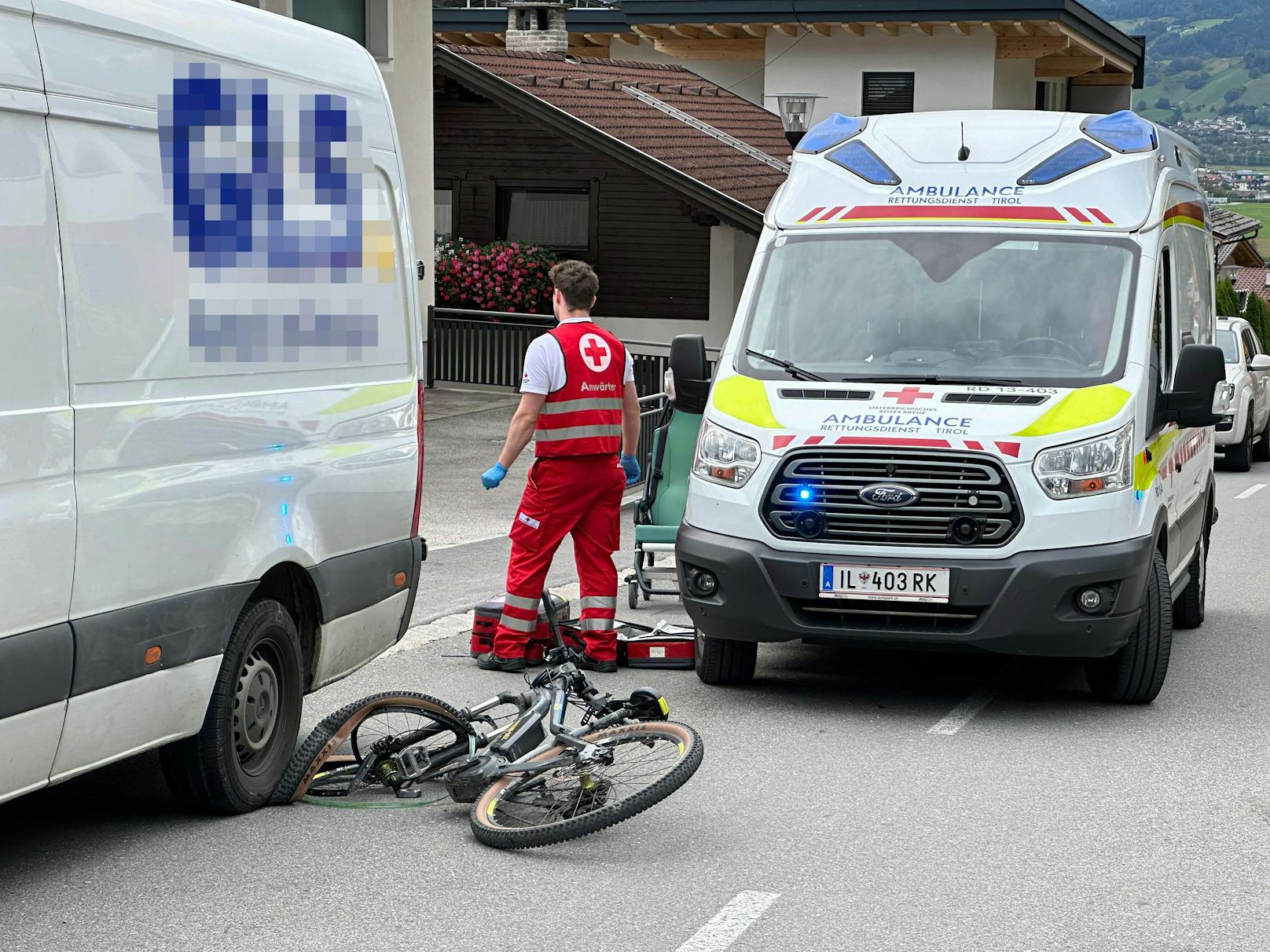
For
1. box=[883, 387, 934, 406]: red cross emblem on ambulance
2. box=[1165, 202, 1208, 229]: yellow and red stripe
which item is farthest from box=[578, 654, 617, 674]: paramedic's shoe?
box=[1165, 202, 1208, 229]: yellow and red stripe

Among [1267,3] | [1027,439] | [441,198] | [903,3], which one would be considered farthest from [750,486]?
[1267,3]

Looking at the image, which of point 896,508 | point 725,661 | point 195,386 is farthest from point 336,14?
point 195,386

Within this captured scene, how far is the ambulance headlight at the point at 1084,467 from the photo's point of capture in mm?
7715

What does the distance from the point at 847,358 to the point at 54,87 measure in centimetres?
418

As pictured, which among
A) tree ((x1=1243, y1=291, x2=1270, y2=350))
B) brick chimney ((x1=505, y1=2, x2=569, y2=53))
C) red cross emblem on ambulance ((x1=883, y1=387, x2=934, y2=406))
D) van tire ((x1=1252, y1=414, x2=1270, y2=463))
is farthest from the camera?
tree ((x1=1243, y1=291, x2=1270, y2=350))

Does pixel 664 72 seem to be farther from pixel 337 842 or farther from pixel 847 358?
pixel 337 842

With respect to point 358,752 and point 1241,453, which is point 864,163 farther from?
point 1241,453

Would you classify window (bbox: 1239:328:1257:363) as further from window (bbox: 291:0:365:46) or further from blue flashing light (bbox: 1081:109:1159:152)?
blue flashing light (bbox: 1081:109:1159:152)

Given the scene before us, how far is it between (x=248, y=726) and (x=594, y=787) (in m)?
1.14

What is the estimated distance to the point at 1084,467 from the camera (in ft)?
25.4

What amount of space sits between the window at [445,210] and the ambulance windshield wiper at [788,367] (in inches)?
836

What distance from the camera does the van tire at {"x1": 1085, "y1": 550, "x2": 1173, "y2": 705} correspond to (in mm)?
8117

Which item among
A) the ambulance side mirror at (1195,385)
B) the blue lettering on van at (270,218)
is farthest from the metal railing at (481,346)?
the blue lettering on van at (270,218)

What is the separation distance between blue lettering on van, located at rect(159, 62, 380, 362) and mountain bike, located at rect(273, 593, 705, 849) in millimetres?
1296
